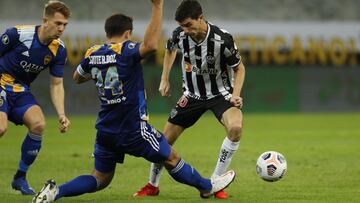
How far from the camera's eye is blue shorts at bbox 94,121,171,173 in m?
7.82

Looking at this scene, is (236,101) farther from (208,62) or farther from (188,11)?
(188,11)

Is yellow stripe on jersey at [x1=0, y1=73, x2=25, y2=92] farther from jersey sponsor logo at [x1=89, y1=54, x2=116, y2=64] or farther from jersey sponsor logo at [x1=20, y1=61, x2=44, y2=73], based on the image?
jersey sponsor logo at [x1=89, y1=54, x2=116, y2=64]

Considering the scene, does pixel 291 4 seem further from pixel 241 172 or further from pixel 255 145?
pixel 241 172

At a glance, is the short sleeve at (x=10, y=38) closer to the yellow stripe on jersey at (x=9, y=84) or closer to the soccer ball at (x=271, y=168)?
the yellow stripe on jersey at (x=9, y=84)

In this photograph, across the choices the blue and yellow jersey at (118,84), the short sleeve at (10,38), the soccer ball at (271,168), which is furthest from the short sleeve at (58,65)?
the soccer ball at (271,168)

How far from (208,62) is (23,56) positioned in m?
2.21

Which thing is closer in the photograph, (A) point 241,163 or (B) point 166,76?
(B) point 166,76

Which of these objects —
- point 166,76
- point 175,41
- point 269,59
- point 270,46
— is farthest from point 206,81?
point 269,59

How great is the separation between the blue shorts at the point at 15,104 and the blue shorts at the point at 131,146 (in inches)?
59.6

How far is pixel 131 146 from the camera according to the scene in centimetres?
784

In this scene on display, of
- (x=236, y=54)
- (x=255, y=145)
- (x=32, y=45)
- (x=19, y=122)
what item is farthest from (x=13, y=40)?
(x=255, y=145)

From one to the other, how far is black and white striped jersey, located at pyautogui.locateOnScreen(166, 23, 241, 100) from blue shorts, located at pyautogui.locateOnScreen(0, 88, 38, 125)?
189cm

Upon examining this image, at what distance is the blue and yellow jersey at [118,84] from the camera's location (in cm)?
762

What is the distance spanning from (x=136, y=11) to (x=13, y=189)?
24.2 metres
